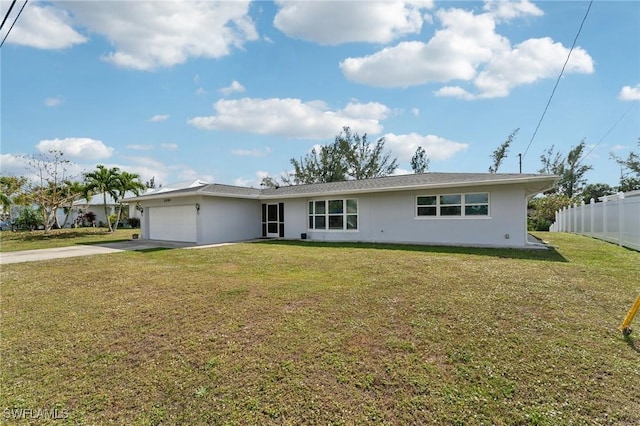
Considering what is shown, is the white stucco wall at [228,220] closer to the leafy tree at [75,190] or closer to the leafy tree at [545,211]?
the leafy tree at [75,190]

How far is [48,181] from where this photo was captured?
23.0 m

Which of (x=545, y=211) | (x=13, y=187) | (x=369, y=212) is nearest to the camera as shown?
(x=369, y=212)

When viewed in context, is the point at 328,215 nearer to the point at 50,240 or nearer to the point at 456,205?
the point at 456,205

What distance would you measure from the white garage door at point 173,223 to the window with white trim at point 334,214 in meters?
6.02

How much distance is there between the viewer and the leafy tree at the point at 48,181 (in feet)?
72.7

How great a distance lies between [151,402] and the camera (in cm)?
303

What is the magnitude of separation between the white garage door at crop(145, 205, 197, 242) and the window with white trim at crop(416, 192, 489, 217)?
36.0 feet

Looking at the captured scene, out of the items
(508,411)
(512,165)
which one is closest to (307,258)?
(508,411)

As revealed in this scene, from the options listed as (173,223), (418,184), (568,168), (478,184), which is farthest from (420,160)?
(173,223)

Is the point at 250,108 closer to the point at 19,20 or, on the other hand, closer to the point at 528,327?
the point at 19,20

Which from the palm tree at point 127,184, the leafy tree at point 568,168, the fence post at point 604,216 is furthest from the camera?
the leafy tree at point 568,168

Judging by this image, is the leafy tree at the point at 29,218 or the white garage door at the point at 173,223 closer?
the white garage door at the point at 173,223

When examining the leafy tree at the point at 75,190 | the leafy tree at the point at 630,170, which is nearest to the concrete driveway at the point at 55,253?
the leafy tree at the point at 75,190

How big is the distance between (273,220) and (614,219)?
1547 cm
